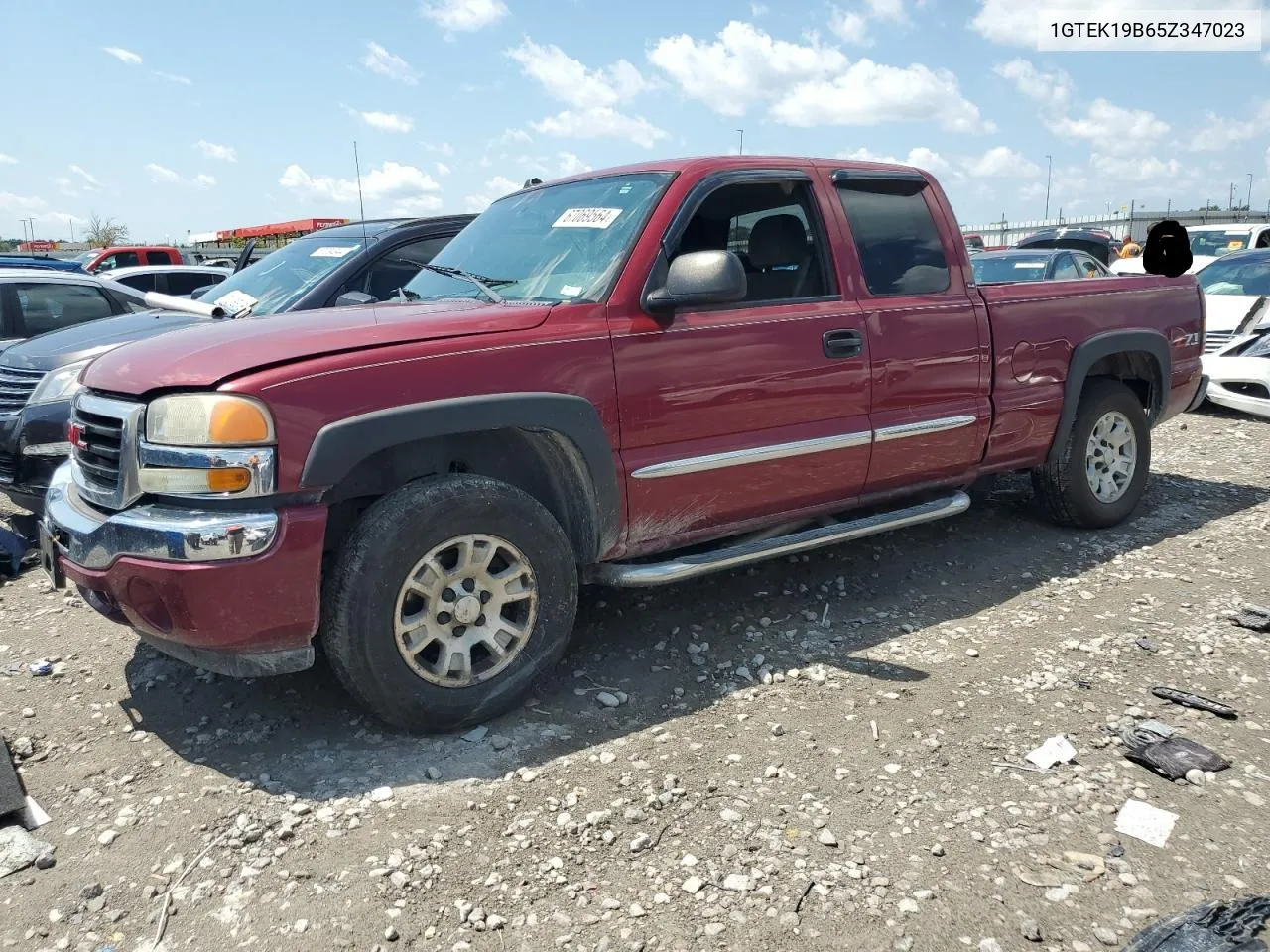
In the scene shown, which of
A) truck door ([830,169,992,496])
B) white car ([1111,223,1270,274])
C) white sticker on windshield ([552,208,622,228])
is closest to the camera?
white sticker on windshield ([552,208,622,228])

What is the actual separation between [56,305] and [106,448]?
529 centimetres

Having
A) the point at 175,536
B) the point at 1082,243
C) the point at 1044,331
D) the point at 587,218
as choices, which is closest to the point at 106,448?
the point at 175,536

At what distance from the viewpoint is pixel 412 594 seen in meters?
3.07

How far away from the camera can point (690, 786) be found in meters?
2.90

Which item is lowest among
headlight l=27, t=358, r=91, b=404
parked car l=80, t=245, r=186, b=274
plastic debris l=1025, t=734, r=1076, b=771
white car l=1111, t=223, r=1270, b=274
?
plastic debris l=1025, t=734, r=1076, b=771

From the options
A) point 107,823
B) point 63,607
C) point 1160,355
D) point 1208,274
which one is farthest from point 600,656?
point 1208,274

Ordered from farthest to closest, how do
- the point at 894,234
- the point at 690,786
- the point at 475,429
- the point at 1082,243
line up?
the point at 1082,243
the point at 894,234
the point at 475,429
the point at 690,786

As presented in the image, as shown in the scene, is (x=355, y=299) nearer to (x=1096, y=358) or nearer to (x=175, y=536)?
(x=175, y=536)

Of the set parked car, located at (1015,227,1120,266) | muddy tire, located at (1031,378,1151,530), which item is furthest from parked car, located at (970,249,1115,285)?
parked car, located at (1015,227,1120,266)

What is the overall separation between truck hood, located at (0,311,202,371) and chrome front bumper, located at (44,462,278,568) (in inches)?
121

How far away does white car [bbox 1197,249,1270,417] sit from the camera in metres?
8.25

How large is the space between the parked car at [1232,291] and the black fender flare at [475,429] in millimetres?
7898

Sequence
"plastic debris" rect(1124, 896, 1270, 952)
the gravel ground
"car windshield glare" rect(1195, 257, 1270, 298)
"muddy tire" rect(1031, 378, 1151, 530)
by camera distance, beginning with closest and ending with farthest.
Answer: "plastic debris" rect(1124, 896, 1270, 952) → the gravel ground → "muddy tire" rect(1031, 378, 1151, 530) → "car windshield glare" rect(1195, 257, 1270, 298)

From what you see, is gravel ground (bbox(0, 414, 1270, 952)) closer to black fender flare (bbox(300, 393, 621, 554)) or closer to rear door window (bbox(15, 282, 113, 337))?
black fender flare (bbox(300, 393, 621, 554))
